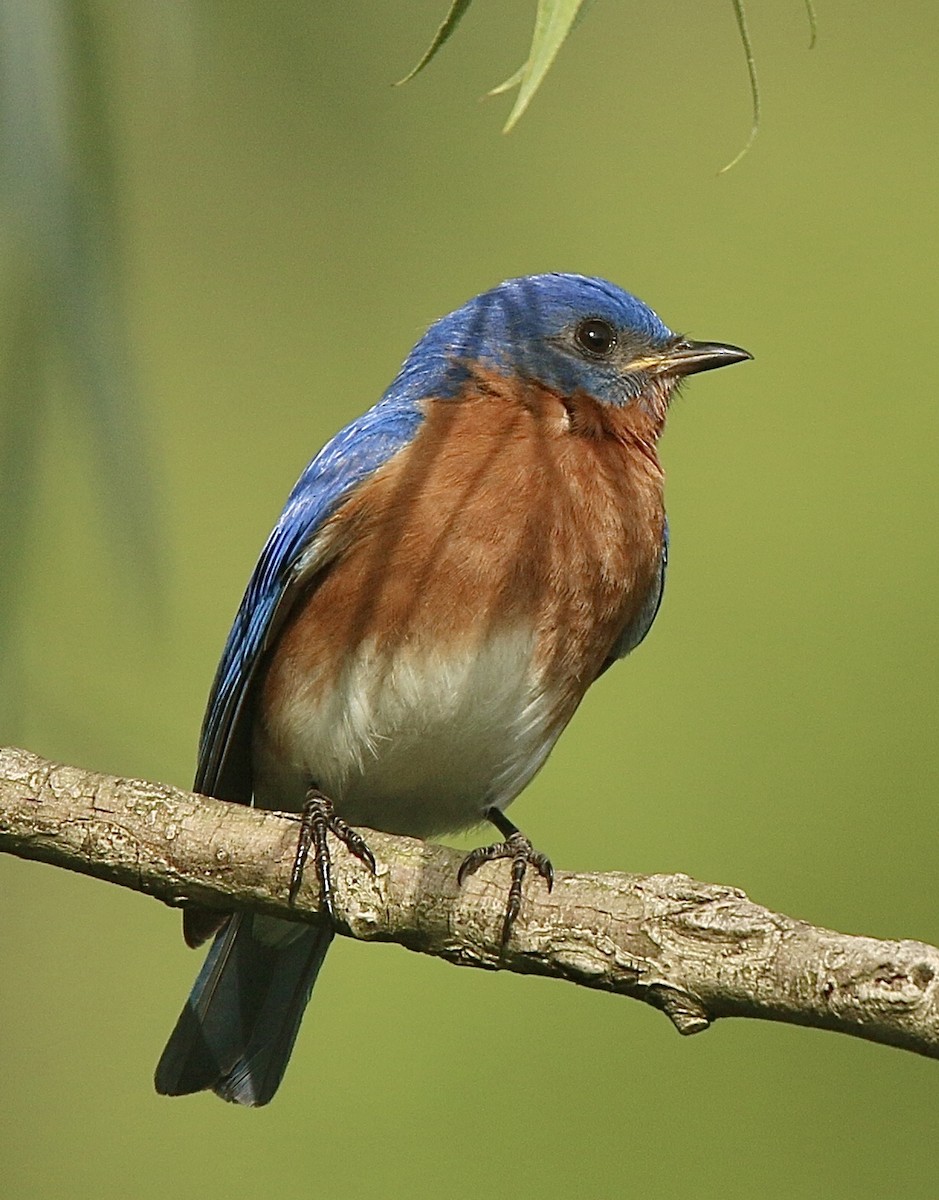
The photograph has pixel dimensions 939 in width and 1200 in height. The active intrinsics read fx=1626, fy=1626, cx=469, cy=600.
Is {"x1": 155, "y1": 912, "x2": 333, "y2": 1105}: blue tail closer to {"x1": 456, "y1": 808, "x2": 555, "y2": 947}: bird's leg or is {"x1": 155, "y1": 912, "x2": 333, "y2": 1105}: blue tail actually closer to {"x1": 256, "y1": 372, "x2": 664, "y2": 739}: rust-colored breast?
{"x1": 256, "y1": 372, "x2": 664, "y2": 739}: rust-colored breast

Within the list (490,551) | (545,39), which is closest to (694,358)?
(490,551)

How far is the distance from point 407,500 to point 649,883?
113 centimetres

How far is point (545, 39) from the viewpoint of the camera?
1442mm

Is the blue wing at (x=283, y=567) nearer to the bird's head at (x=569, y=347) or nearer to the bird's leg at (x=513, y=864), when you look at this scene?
the bird's head at (x=569, y=347)

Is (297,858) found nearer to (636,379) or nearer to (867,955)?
(867,955)

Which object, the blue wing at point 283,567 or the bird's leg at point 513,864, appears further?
the blue wing at point 283,567

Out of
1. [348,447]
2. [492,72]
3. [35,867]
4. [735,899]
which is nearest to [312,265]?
[492,72]

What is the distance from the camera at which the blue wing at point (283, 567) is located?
322 centimetres

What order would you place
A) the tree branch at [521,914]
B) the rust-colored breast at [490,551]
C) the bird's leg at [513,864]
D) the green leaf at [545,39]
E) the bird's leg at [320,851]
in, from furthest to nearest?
the rust-colored breast at [490,551], the bird's leg at [320,851], the bird's leg at [513,864], the tree branch at [521,914], the green leaf at [545,39]

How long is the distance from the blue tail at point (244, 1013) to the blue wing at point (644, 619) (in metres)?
0.87

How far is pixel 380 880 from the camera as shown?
98.7 inches

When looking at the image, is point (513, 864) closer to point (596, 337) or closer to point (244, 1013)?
point (244, 1013)

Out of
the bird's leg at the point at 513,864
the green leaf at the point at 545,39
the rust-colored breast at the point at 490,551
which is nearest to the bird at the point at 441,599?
the rust-colored breast at the point at 490,551

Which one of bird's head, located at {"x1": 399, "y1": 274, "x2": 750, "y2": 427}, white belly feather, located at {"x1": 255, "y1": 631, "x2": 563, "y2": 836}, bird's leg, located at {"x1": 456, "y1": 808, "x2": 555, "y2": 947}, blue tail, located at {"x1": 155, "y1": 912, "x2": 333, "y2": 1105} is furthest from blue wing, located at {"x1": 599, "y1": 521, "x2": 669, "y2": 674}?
blue tail, located at {"x1": 155, "y1": 912, "x2": 333, "y2": 1105}
